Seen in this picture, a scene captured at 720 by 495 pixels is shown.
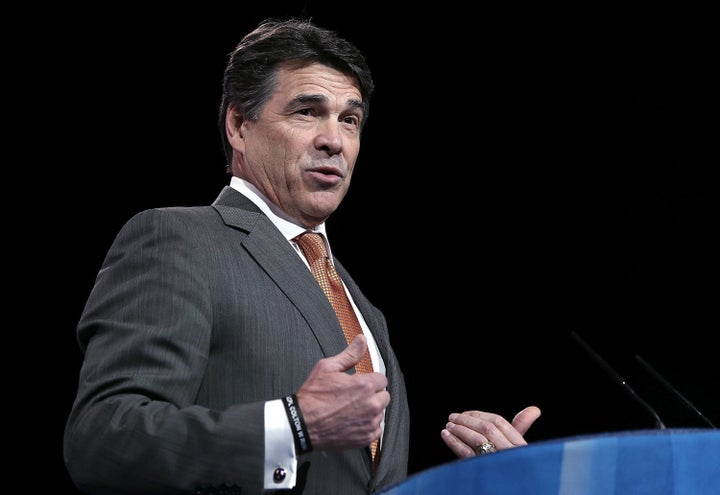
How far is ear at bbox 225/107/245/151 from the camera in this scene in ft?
6.32

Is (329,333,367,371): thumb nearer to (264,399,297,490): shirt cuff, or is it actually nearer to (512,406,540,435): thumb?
(264,399,297,490): shirt cuff

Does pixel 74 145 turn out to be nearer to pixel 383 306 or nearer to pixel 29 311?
pixel 29 311

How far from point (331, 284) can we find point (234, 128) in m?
0.46

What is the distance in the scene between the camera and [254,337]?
145 centimetres

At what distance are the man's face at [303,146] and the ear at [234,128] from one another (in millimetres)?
16

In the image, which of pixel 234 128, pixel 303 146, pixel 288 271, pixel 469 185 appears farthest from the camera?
pixel 469 185

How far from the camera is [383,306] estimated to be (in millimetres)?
3607

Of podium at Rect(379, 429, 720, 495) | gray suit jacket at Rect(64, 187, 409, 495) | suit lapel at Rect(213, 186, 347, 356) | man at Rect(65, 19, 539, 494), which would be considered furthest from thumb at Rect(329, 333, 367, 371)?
podium at Rect(379, 429, 720, 495)

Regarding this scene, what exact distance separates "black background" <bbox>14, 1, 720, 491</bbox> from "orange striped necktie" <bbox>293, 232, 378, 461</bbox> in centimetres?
151

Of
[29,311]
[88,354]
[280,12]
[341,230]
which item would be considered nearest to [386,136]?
[341,230]

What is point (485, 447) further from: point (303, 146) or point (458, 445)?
point (303, 146)

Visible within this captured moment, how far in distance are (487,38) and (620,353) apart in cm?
140

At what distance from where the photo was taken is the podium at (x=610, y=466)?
65 cm

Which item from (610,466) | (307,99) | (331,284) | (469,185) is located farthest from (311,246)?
(469,185)
